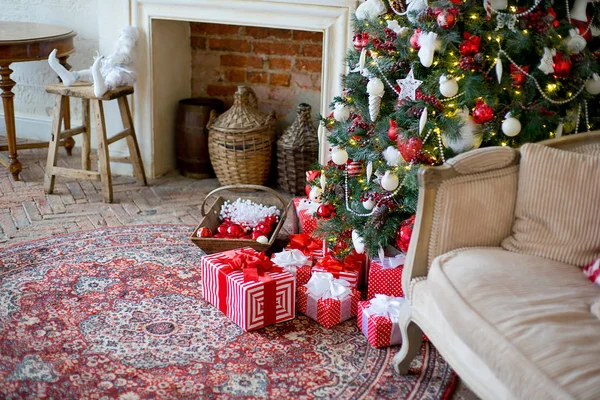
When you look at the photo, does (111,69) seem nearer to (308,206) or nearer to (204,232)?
(204,232)

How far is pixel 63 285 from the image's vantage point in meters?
3.00

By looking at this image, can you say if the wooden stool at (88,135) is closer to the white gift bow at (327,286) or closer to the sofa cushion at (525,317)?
the white gift bow at (327,286)

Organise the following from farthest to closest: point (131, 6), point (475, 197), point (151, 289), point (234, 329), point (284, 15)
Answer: point (131, 6) → point (284, 15) → point (151, 289) → point (234, 329) → point (475, 197)

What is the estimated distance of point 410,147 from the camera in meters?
2.55

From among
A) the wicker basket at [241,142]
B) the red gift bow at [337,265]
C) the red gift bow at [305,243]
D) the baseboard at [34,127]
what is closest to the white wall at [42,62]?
the baseboard at [34,127]

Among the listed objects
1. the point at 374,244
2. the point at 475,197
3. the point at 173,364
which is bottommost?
the point at 173,364

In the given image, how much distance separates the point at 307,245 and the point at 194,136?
4.82ft

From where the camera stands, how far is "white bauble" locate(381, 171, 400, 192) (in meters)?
2.65

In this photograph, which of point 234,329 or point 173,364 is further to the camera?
point 234,329

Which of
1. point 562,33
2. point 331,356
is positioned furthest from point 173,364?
point 562,33

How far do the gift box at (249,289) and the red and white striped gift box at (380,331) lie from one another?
322 mm

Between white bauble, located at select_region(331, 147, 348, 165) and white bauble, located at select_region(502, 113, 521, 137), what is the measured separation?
0.69m

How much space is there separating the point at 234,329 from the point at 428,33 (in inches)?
52.1

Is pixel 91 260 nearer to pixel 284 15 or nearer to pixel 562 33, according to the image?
pixel 284 15
